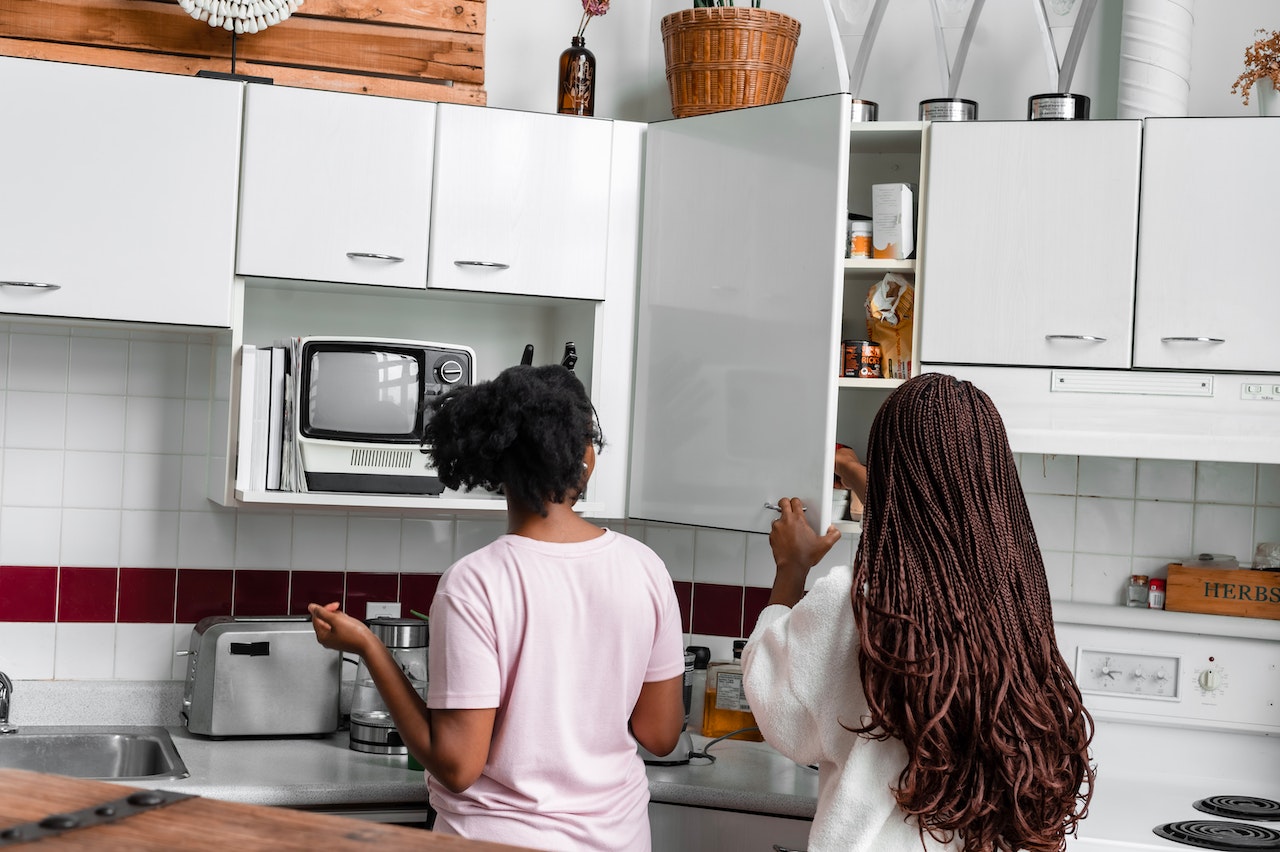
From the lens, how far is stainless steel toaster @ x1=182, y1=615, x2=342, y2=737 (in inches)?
88.1

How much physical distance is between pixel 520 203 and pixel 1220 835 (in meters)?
1.64

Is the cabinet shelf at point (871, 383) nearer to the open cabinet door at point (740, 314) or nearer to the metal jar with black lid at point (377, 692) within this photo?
the open cabinet door at point (740, 314)

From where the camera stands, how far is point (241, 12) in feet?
7.16

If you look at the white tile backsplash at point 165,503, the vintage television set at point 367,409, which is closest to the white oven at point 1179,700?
the white tile backsplash at point 165,503

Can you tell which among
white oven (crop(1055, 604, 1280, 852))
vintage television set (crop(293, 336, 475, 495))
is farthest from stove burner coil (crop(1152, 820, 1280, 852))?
vintage television set (crop(293, 336, 475, 495))

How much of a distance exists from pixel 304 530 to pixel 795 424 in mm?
1110

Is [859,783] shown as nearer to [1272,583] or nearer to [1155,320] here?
[1155,320]

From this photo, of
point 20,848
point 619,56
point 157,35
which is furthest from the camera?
point 619,56

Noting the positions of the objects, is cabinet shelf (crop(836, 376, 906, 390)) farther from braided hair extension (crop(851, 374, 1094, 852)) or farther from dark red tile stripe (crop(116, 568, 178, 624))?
dark red tile stripe (crop(116, 568, 178, 624))

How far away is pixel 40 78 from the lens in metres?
2.05

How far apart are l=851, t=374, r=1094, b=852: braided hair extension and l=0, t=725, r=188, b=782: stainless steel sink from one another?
1505mm

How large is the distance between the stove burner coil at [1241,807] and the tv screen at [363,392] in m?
1.59

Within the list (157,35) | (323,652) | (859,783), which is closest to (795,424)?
(859,783)

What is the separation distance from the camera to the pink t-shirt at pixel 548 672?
1.49 meters
